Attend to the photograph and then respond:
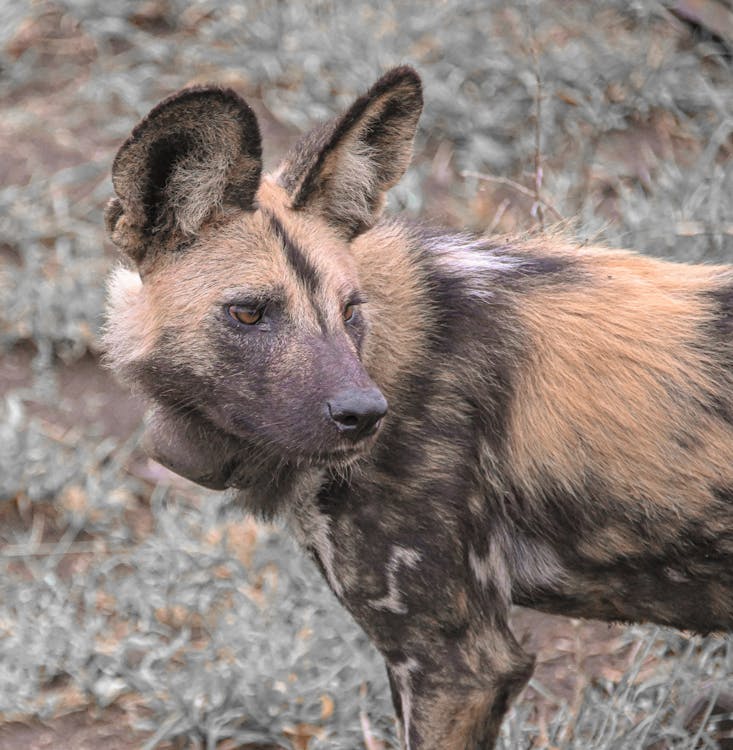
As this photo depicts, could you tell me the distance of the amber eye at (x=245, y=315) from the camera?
2885 mm

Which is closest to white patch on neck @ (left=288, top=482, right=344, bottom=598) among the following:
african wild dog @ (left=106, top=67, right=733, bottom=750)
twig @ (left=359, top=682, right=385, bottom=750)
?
african wild dog @ (left=106, top=67, right=733, bottom=750)

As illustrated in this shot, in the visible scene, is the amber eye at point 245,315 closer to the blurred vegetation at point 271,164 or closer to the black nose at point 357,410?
the black nose at point 357,410

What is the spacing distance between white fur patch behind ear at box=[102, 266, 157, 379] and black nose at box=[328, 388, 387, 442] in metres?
0.52

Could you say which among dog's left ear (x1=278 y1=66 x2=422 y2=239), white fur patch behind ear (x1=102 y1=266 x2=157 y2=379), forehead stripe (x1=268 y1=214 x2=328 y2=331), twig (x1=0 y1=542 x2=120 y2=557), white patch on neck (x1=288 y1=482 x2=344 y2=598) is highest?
dog's left ear (x1=278 y1=66 x2=422 y2=239)

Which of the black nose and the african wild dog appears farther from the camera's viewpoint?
Answer: the african wild dog

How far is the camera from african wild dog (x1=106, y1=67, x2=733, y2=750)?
2.89m

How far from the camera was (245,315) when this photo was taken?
114 inches

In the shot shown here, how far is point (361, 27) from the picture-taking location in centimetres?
609

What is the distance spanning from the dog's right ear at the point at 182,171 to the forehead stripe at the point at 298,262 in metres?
0.09

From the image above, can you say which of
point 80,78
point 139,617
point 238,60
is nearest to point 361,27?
point 238,60

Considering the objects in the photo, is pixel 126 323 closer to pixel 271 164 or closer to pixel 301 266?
pixel 301 266

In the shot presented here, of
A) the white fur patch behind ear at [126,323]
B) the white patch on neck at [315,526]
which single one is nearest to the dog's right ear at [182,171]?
the white fur patch behind ear at [126,323]

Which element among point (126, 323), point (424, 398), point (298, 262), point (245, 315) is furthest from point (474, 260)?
point (126, 323)

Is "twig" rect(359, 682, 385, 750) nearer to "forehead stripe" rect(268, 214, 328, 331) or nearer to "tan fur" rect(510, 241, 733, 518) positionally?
"tan fur" rect(510, 241, 733, 518)
